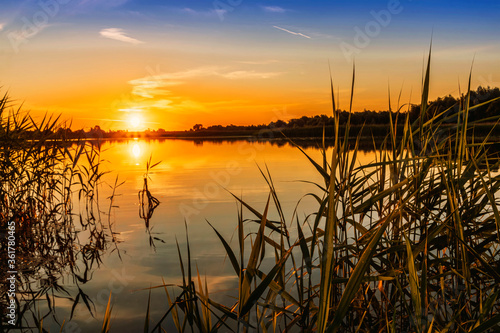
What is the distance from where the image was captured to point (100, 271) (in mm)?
5199

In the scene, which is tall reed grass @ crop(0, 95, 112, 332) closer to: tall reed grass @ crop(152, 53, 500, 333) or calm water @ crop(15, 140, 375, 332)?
calm water @ crop(15, 140, 375, 332)

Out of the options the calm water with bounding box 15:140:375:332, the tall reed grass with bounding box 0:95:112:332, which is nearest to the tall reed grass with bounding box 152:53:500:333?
the calm water with bounding box 15:140:375:332

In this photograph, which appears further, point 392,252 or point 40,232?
point 40,232

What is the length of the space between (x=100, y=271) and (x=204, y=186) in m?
6.40

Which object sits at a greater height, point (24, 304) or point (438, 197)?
point (438, 197)

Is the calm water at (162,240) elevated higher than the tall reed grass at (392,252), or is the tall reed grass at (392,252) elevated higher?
the tall reed grass at (392,252)

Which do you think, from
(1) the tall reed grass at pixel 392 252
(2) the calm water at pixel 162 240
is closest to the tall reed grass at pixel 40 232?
(2) the calm water at pixel 162 240

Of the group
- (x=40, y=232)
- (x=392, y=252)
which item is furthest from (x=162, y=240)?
(x=392, y=252)

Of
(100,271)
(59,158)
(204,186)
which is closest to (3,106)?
(59,158)

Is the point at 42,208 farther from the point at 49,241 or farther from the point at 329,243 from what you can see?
the point at 329,243

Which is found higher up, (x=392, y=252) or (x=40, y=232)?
(x=392, y=252)

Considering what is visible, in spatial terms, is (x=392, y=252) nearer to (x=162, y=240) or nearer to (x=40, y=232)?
(x=162, y=240)

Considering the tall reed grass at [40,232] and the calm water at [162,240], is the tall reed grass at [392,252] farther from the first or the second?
the tall reed grass at [40,232]

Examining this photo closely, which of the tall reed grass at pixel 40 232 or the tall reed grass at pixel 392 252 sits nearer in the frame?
the tall reed grass at pixel 392 252
